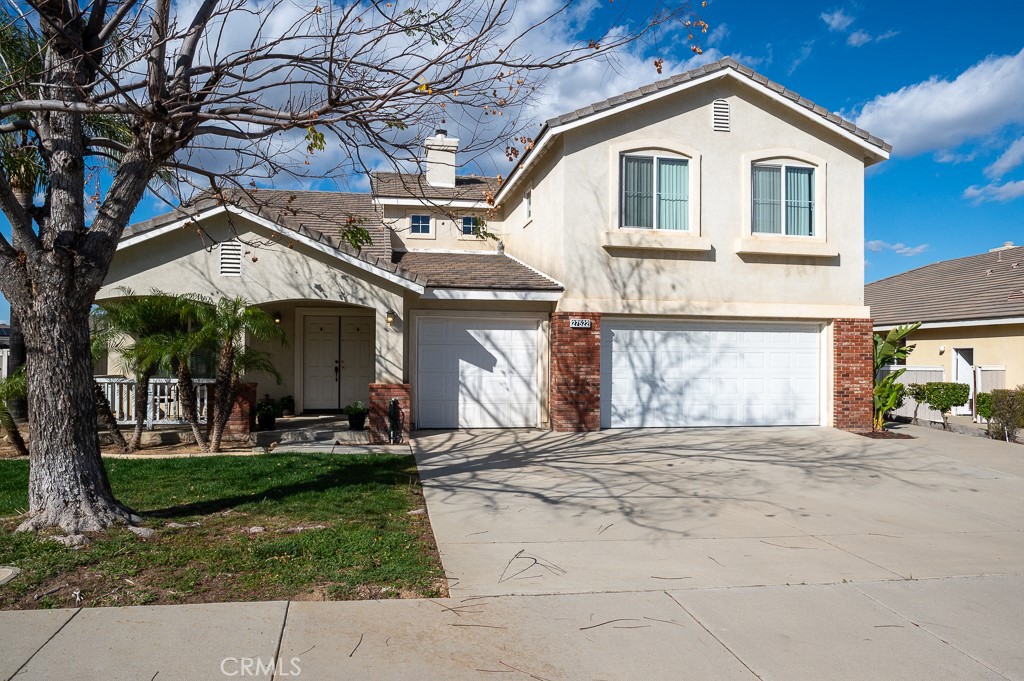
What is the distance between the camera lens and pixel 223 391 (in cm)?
1153

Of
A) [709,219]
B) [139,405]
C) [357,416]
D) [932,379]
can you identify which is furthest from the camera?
[932,379]

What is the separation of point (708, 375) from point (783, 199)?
12.5ft

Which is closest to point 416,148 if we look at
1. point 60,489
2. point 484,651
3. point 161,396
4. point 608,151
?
point 60,489

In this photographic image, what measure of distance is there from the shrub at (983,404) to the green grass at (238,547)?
543 inches

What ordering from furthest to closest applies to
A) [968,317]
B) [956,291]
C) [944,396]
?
[956,291] < [968,317] < [944,396]

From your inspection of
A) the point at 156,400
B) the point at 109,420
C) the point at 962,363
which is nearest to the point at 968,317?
the point at 962,363

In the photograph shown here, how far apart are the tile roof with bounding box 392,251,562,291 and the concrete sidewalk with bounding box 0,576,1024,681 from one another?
351 inches

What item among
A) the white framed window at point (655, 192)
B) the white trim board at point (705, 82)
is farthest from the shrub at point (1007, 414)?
the white framed window at point (655, 192)

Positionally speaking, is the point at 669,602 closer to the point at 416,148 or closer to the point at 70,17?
the point at 416,148

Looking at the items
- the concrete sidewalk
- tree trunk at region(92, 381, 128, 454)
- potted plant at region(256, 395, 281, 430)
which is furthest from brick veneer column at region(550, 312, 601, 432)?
the concrete sidewalk

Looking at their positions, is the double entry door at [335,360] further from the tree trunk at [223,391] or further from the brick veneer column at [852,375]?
the brick veneer column at [852,375]

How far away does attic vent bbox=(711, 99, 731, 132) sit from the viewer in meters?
14.6

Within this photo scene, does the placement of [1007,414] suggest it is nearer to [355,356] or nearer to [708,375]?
[708,375]

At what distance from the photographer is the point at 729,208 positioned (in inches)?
574
